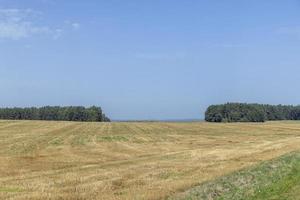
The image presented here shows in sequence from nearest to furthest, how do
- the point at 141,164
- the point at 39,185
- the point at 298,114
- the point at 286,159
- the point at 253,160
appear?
the point at 39,185
the point at 286,159
the point at 141,164
the point at 253,160
the point at 298,114

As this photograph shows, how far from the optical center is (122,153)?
32.0 m

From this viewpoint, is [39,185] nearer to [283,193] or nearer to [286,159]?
[283,193]

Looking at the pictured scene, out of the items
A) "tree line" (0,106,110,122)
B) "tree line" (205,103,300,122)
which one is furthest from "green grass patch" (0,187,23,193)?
"tree line" (0,106,110,122)

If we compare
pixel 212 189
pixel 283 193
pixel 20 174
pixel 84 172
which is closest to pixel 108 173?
pixel 84 172

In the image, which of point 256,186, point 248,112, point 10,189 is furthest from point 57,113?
point 256,186

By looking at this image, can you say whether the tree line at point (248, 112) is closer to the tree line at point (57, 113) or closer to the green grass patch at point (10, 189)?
the tree line at point (57, 113)

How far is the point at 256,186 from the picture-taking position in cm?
1538

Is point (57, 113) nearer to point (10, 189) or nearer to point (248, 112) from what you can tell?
point (248, 112)

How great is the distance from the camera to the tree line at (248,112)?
519 ft

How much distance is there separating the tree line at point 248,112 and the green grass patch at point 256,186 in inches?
5457

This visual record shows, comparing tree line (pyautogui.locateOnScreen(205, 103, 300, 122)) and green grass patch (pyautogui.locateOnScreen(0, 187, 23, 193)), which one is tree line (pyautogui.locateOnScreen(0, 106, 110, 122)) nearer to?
tree line (pyautogui.locateOnScreen(205, 103, 300, 122))

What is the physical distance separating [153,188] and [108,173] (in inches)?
164

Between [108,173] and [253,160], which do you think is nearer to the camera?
[108,173]

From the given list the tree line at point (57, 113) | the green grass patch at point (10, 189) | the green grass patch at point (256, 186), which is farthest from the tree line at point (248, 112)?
the green grass patch at point (10, 189)
